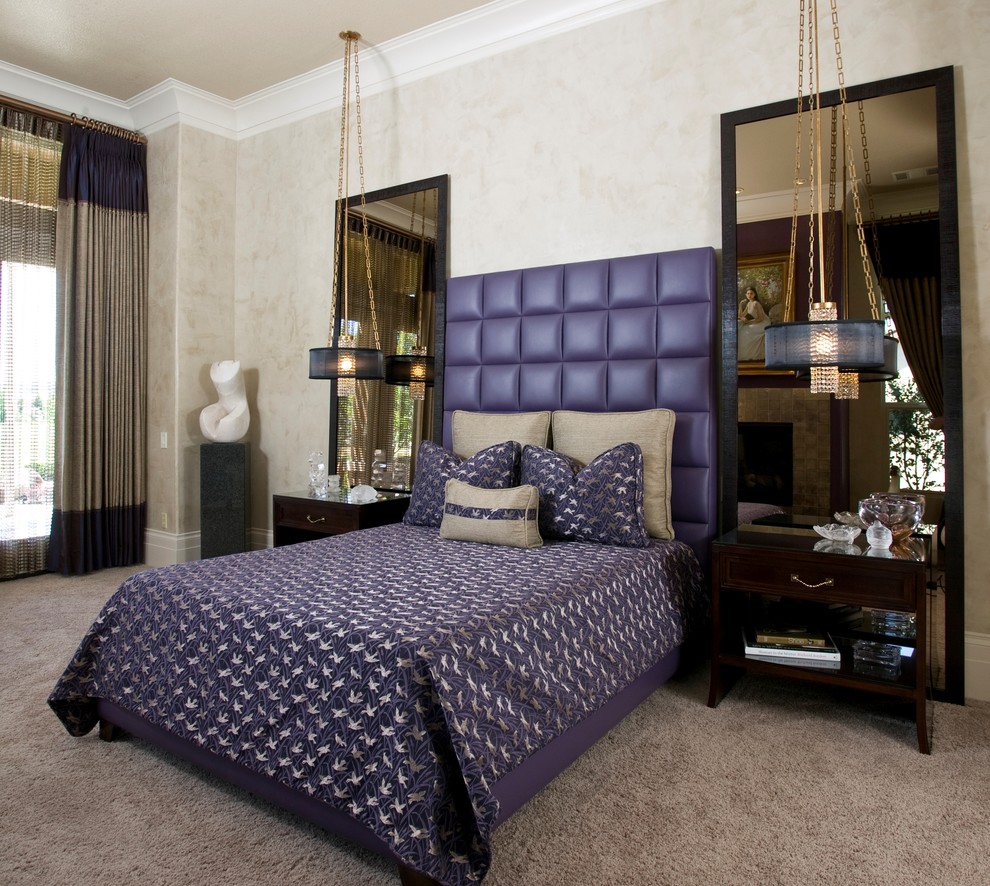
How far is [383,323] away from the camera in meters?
4.33

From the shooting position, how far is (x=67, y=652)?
3.30 metres

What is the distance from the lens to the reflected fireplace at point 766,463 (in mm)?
3061

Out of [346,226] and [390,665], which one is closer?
[390,665]

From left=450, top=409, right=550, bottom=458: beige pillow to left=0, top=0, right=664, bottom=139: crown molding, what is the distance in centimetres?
199

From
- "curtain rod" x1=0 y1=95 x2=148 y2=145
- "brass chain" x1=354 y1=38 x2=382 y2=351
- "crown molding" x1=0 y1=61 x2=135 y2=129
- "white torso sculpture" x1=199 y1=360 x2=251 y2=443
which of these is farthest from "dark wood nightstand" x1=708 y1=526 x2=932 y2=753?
"crown molding" x1=0 y1=61 x2=135 y2=129

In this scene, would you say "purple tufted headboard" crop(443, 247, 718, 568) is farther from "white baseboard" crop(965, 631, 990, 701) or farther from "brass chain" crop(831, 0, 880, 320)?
"white baseboard" crop(965, 631, 990, 701)

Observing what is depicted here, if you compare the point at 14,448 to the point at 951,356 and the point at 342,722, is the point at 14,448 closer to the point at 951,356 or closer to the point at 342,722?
the point at 342,722

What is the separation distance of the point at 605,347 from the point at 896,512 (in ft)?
4.71

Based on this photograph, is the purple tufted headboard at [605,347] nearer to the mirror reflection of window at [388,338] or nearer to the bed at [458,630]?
the bed at [458,630]

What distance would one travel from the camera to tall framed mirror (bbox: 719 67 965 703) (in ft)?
9.01

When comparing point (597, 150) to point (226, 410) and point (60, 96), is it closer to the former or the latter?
point (226, 410)

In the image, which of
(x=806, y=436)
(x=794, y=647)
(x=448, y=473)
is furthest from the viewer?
(x=448, y=473)

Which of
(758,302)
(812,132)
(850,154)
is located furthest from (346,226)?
(850,154)

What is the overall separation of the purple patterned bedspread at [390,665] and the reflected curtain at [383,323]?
1.56 metres
